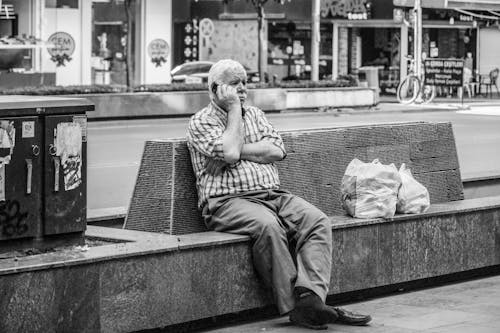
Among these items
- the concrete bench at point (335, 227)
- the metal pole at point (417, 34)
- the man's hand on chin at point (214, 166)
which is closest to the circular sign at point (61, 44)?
the metal pole at point (417, 34)

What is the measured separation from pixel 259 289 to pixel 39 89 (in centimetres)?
1855

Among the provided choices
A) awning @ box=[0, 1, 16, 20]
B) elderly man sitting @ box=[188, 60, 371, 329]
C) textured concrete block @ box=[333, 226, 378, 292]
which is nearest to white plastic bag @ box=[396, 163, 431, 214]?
textured concrete block @ box=[333, 226, 378, 292]

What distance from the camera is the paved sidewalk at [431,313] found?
647 centimetres

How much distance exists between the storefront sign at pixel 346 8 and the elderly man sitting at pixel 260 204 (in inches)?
1402

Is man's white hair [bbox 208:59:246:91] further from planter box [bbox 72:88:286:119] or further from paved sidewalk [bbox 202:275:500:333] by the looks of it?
planter box [bbox 72:88:286:119]

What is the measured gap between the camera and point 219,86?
6.87 meters

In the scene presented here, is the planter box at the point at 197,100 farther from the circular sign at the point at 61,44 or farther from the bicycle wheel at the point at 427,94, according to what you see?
the circular sign at the point at 61,44

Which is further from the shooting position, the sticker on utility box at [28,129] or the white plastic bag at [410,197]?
the white plastic bag at [410,197]

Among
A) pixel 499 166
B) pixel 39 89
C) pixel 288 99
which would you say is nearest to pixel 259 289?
pixel 499 166

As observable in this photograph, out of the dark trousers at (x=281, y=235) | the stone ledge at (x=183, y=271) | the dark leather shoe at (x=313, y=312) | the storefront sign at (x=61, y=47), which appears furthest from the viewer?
the storefront sign at (x=61, y=47)

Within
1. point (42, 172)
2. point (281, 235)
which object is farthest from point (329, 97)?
point (42, 172)

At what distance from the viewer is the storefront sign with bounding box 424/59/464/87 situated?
3309cm

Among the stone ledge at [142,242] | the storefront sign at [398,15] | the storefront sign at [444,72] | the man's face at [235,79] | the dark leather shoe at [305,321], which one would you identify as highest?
the storefront sign at [398,15]

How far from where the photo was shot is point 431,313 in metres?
6.94
